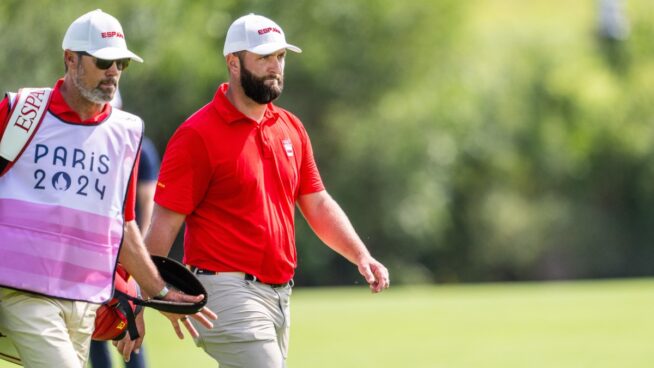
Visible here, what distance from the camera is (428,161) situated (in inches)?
1891

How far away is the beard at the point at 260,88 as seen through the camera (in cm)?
710

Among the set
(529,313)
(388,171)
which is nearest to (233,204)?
(529,313)

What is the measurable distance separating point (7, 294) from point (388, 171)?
1627 inches

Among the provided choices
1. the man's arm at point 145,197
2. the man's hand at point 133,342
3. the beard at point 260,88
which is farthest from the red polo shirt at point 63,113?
the man's arm at point 145,197

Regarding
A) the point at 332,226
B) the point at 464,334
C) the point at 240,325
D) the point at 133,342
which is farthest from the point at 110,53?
the point at 464,334

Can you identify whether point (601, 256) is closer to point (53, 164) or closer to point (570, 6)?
point (570, 6)

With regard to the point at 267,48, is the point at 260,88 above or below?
below

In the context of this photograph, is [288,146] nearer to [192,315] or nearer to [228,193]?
[228,193]

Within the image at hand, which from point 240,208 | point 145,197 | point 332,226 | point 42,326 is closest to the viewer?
point 42,326

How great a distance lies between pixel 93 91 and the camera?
20.4ft

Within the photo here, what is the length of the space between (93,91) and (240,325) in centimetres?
149

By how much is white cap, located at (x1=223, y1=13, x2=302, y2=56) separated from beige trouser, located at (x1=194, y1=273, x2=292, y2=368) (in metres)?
1.21

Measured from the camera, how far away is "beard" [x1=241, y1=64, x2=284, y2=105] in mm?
7102

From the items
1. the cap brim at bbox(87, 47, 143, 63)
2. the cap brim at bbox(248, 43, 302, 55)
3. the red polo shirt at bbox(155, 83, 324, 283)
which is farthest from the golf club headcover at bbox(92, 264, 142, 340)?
the cap brim at bbox(248, 43, 302, 55)
